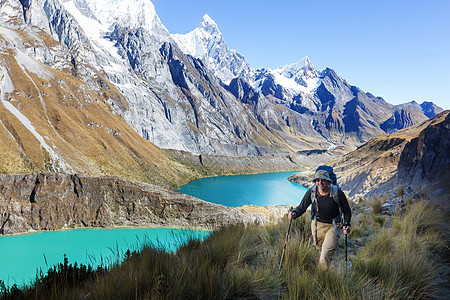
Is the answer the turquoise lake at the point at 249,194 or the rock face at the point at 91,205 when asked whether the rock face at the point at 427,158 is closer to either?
the rock face at the point at 91,205

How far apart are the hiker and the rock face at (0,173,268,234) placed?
29533 mm

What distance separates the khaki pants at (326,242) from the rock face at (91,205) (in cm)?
2946

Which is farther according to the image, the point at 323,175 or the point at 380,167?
the point at 380,167

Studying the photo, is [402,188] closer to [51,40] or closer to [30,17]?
[51,40]

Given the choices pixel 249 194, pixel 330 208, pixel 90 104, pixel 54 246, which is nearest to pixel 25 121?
pixel 90 104

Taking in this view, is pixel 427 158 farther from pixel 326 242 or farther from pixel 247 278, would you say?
pixel 247 278

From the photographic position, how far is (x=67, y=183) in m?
35.8

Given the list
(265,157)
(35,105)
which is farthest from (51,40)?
(265,157)

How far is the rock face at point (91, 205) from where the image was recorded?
33219 millimetres

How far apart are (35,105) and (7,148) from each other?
1032 inches

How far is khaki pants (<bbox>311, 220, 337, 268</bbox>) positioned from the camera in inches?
157

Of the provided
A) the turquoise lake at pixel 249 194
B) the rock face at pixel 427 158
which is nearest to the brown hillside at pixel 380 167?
the rock face at pixel 427 158

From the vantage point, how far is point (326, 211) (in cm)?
429

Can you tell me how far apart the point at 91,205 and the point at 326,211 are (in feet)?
131
